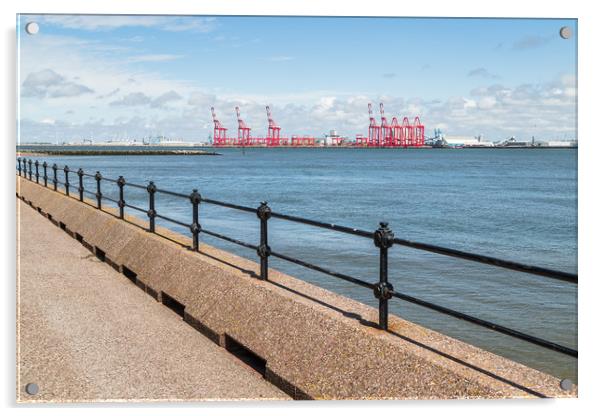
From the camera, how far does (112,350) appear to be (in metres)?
6.37

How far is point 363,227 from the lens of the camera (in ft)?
93.4

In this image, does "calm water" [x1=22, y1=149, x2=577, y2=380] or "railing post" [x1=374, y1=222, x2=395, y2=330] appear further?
"calm water" [x1=22, y1=149, x2=577, y2=380]

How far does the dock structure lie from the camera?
187 inches

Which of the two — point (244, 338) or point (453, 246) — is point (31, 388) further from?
point (453, 246)

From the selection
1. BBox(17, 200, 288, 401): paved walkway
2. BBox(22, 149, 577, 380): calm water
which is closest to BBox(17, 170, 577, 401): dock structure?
BBox(17, 200, 288, 401): paved walkway

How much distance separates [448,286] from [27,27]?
35.2 feet

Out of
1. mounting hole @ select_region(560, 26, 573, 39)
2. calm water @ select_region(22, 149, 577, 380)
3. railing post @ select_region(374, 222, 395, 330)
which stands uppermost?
mounting hole @ select_region(560, 26, 573, 39)

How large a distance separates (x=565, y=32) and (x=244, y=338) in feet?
11.7

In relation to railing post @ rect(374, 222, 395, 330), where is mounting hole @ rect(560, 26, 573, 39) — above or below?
above

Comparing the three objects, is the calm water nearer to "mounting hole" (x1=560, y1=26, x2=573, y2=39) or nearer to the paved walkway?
"mounting hole" (x1=560, y1=26, x2=573, y2=39)

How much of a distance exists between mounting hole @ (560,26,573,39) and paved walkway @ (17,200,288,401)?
341 centimetres

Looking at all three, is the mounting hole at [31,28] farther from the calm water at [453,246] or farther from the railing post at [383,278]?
the calm water at [453,246]
